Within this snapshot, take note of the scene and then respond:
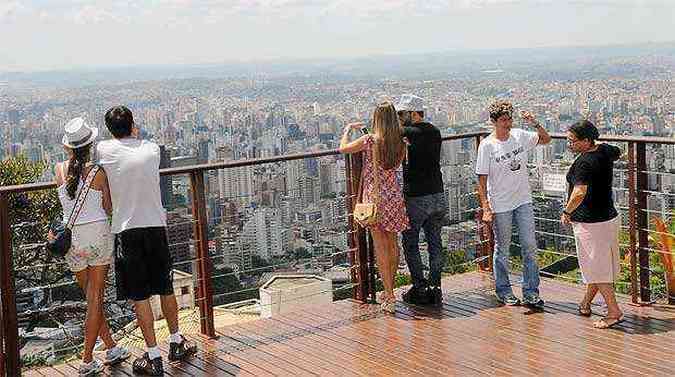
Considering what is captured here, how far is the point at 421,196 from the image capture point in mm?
6180

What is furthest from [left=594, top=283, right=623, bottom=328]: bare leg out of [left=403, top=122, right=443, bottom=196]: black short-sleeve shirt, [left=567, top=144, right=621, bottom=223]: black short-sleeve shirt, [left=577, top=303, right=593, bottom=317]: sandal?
[left=403, top=122, right=443, bottom=196]: black short-sleeve shirt

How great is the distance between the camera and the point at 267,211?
9.18m

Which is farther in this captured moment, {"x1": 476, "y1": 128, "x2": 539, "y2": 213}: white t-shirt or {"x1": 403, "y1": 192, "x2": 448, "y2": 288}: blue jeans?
{"x1": 403, "y1": 192, "x2": 448, "y2": 288}: blue jeans

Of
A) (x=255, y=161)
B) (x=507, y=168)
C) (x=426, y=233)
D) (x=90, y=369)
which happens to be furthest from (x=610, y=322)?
(x=90, y=369)

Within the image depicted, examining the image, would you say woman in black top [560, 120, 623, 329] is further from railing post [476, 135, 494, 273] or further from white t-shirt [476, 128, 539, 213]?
railing post [476, 135, 494, 273]

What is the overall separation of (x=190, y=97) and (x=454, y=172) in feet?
133

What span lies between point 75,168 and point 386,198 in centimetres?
222

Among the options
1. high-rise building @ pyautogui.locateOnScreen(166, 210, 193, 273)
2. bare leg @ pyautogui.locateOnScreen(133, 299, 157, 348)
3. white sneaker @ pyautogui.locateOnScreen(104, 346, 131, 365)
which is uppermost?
high-rise building @ pyautogui.locateOnScreen(166, 210, 193, 273)

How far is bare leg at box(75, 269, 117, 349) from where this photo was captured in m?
4.95

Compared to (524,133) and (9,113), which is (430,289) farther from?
(9,113)

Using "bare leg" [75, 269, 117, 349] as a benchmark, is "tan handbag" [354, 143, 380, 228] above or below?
above

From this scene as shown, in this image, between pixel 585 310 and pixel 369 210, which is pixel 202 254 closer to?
pixel 369 210

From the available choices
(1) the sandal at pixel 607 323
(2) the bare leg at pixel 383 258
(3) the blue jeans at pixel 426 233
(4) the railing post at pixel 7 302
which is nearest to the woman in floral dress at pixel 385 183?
(2) the bare leg at pixel 383 258

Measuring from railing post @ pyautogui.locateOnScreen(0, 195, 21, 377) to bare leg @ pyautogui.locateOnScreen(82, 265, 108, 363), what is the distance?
1.41ft
